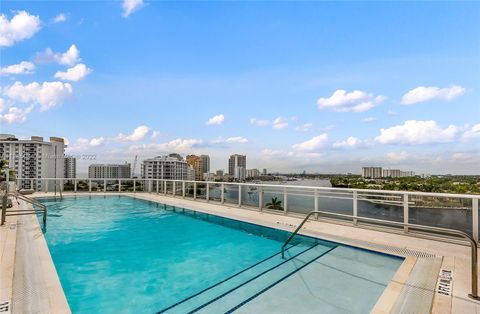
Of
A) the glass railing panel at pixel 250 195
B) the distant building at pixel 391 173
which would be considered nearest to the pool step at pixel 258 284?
the glass railing panel at pixel 250 195

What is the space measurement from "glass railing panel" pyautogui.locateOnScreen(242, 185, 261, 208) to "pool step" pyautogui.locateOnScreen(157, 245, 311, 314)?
11.8 feet

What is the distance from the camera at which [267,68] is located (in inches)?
469

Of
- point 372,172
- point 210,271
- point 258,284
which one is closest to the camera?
point 258,284

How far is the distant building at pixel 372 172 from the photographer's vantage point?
19.1 m

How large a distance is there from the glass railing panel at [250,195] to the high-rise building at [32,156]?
3381 cm

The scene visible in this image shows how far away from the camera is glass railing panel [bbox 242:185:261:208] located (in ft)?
28.6

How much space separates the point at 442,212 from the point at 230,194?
21.1ft

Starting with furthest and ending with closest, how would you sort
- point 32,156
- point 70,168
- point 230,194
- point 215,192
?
point 32,156 → point 70,168 → point 215,192 → point 230,194

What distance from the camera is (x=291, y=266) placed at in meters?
4.29

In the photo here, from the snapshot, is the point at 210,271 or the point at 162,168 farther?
the point at 162,168

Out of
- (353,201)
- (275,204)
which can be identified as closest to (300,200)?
(275,204)

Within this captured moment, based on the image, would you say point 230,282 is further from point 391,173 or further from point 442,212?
point 391,173

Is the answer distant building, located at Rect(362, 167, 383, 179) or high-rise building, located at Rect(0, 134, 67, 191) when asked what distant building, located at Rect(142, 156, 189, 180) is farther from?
distant building, located at Rect(362, 167, 383, 179)

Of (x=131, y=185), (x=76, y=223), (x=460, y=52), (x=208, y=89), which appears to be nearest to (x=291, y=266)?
(x=76, y=223)
